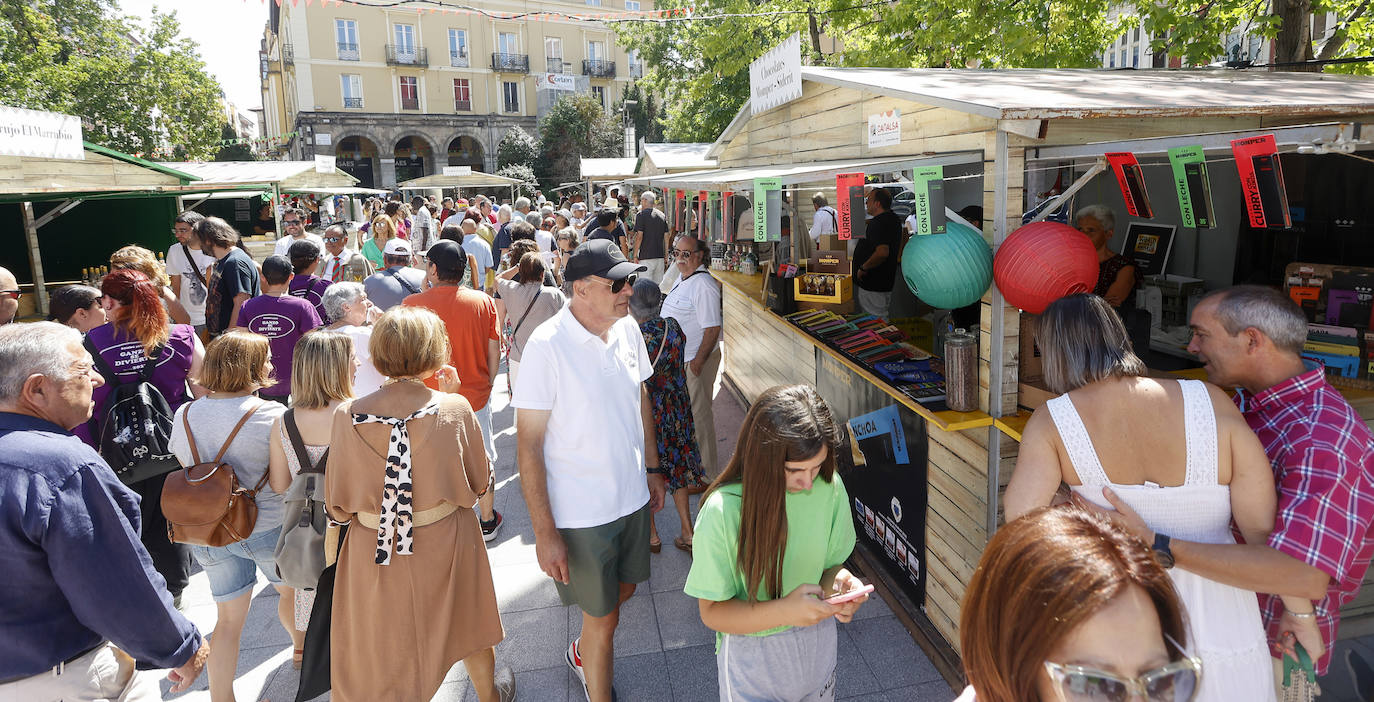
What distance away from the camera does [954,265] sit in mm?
3234

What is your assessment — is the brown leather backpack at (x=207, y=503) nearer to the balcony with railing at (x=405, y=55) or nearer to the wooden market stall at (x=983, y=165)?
the wooden market stall at (x=983, y=165)

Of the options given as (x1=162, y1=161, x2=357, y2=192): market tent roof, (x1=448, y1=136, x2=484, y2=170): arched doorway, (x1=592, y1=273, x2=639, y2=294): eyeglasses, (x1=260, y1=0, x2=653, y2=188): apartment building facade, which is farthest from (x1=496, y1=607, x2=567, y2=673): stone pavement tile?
(x1=448, y1=136, x2=484, y2=170): arched doorway

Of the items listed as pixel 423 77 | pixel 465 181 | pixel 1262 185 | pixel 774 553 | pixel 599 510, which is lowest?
pixel 599 510

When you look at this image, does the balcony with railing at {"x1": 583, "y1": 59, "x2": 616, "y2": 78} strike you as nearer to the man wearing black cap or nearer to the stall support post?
the stall support post

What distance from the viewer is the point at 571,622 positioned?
396 centimetres

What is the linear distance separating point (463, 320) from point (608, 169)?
575 inches

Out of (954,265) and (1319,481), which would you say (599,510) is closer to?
(954,265)

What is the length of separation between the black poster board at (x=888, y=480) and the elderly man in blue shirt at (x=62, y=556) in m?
2.65

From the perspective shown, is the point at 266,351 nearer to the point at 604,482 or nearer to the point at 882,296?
the point at 604,482

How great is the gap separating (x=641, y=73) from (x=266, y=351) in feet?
155

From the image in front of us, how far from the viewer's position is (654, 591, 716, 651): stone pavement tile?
3.78 metres

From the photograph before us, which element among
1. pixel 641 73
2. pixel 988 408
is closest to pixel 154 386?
pixel 988 408

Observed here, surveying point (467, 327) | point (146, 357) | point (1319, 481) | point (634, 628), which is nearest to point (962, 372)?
point (1319, 481)

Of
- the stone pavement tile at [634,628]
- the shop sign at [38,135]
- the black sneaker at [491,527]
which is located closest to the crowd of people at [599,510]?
the stone pavement tile at [634,628]
